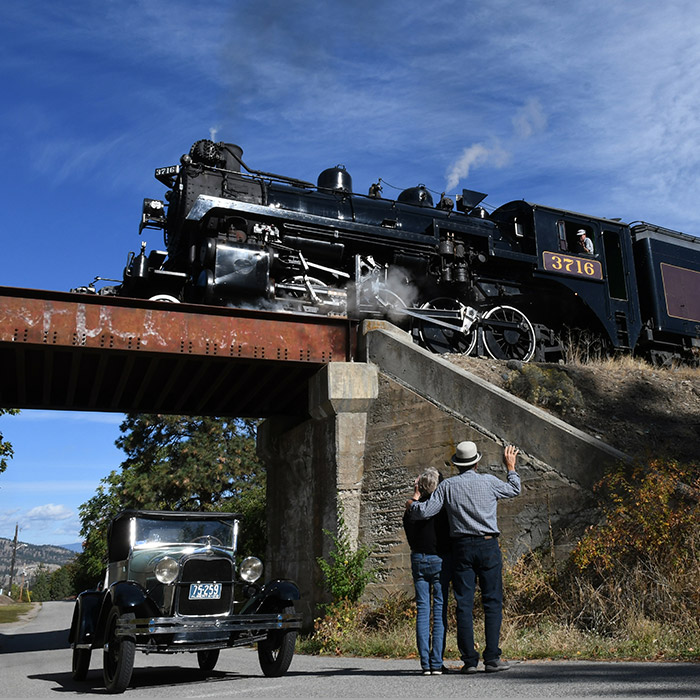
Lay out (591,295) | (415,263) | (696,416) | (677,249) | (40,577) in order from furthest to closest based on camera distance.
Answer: (40,577) < (677,249) < (591,295) < (415,263) < (696,416)

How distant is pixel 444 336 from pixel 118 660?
27.4 feet

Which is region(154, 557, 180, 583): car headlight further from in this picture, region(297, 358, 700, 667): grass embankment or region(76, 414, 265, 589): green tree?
region(76, 414, 265, 589): green tree

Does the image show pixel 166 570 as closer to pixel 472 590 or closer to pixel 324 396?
pixel 472 590

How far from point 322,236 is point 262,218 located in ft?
3.60

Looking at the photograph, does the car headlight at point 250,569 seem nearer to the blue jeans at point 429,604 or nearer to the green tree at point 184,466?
the blue jeans at point 429,604

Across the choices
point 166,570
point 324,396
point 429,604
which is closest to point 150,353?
point 324,396

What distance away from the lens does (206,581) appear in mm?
6711

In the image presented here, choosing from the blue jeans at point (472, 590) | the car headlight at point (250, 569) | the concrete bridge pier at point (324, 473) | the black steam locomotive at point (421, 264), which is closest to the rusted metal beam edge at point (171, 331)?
the concrete bridge pier at point (324, 473)

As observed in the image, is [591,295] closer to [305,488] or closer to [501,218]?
[501,218]

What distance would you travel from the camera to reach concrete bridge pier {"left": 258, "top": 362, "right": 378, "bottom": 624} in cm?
1020

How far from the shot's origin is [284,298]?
11852mm

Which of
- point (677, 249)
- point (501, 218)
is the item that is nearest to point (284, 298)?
point (501, 218)

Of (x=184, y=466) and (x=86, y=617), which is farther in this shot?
(x=184, y=466)

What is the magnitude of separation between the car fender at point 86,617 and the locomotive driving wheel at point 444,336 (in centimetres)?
702
